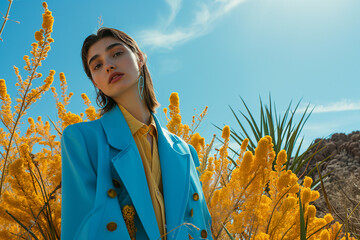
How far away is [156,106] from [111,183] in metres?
0.75

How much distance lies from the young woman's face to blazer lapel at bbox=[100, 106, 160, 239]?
18 cm

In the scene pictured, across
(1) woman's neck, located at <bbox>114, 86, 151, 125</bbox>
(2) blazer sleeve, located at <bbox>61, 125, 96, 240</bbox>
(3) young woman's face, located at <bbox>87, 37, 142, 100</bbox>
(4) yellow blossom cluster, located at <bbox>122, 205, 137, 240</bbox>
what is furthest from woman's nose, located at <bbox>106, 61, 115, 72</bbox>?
(4) yellow blossom cluster, located at <bbox>122, 205, 137, 240</bbox>

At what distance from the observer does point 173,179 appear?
1.51 meters

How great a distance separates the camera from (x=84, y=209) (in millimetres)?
1238

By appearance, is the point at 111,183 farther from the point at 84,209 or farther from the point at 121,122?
the point at 121,122

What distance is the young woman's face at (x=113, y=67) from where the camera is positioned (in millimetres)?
1600

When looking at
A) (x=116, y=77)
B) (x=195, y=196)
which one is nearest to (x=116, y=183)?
(x=195, y=196)

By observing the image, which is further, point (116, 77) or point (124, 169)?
point (116, 77)

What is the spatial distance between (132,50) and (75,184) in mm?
905

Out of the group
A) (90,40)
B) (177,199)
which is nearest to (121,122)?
(177,199)

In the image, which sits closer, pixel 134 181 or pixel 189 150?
pixel 134 181

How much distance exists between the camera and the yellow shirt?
1.42 m

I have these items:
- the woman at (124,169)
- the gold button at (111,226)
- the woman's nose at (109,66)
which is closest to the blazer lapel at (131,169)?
the woman at (124,169)

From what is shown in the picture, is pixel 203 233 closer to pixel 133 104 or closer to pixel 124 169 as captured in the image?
pixel 124 169
